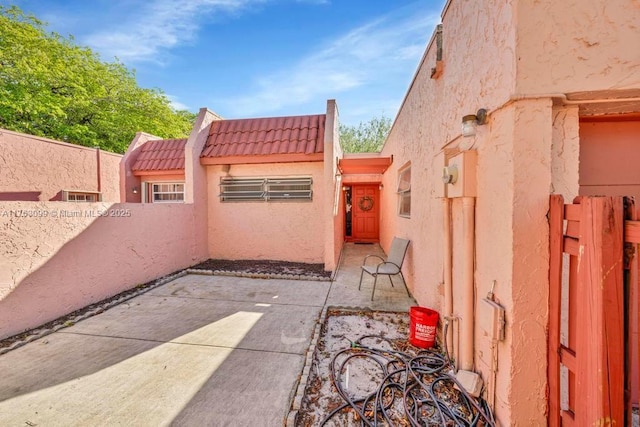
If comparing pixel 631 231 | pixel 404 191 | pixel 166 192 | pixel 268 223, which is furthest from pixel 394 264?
pixel 166 192

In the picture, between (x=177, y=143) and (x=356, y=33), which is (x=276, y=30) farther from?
(x=177, y=143)

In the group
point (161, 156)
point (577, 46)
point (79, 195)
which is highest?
point (161, 156)

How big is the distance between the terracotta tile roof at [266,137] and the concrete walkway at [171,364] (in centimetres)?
422

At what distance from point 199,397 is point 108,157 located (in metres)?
12.3

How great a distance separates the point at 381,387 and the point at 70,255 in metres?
5.13

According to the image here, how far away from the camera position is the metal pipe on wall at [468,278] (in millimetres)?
2434

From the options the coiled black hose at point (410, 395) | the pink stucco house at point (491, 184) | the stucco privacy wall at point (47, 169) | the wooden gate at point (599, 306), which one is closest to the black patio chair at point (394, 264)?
the pink stucco house at point (491, 184)

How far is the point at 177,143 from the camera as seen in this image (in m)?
10.4

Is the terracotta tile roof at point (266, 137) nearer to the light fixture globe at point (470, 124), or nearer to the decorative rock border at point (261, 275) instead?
the decorative rock border at point (261, 275)

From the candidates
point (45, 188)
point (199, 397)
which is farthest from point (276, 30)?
point (45, 188)

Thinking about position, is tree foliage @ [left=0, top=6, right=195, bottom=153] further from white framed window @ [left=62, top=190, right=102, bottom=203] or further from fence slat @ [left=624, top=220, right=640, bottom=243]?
fence slat @ [left=624, top=220, right=640, bottom=243]

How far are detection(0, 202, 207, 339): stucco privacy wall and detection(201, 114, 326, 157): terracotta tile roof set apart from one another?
103 inches

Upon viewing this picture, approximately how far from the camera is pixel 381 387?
2482 millimetres

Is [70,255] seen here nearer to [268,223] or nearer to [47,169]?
[268,223]
